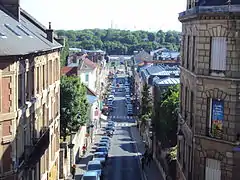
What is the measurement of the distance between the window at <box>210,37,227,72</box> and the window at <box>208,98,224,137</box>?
1987mm

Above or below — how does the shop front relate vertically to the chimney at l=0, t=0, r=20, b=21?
below

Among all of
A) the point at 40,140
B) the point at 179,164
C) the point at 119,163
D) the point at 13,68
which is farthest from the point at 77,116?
the point at 13,68

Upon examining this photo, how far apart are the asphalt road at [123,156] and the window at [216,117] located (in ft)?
105

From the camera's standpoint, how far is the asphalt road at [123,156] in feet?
212

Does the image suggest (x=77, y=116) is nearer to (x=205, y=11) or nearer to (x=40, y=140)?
(x=40, y=140)

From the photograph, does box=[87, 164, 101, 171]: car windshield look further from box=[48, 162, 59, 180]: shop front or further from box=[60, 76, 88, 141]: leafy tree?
box=[60, 76, 88, 141]: leafy tree

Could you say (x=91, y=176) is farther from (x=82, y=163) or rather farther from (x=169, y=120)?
(x=82, y=163)

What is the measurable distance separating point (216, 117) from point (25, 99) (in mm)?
14624

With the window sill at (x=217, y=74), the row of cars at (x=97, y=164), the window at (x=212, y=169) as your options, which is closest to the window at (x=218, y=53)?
the window sill at (x=217, y=74)

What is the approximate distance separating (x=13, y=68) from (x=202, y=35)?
12071mm

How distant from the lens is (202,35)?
A: 3125cm

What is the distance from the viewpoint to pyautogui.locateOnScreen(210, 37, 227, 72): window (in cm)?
3017

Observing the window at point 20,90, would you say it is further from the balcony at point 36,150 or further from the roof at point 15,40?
the balcony at point 36,150

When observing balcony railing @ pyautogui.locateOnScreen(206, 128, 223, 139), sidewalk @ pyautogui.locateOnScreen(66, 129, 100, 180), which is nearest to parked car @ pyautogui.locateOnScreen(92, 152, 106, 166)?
sidewalk @ pyautogui.locateOnScreen(66, 129, 100, 180)
